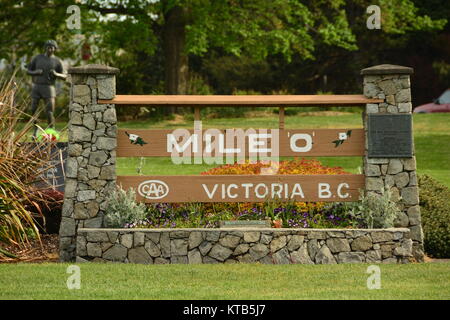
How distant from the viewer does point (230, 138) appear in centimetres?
1037

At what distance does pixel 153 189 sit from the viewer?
33.9ft

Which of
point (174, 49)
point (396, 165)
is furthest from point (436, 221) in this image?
point (174, 49)

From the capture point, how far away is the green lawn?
17.6 m

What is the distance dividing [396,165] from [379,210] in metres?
0.64

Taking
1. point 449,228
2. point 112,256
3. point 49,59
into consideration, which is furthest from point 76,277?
point 49,59

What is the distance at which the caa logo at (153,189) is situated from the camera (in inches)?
406

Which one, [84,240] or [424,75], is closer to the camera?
[84,240]

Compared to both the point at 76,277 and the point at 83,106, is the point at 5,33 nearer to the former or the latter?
the point at 83,106

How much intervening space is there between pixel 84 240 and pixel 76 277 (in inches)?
62.2

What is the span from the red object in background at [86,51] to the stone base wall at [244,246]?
1932 cm

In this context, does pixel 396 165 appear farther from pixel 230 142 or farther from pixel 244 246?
pixel 244 246

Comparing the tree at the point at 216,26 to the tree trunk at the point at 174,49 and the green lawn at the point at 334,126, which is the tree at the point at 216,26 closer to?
the tree trunk at the point at 174,49
